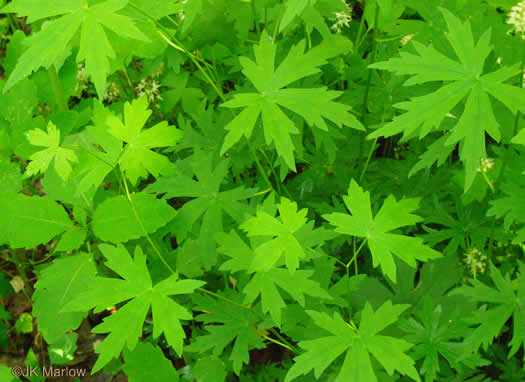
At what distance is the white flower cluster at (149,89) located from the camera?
228cm

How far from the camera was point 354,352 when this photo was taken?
122 cm

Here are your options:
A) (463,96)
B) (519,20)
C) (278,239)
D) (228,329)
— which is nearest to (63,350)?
(228,329)

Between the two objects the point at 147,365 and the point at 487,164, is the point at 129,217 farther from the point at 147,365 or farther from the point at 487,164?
the point at 487,164

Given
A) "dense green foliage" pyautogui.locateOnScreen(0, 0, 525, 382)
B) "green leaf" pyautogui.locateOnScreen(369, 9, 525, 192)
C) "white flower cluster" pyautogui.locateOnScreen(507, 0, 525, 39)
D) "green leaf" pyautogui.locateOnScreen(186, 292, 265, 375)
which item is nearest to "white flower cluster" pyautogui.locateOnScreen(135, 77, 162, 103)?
"dense green foliage" pyautogui.locateOnScreen(0, 0, 525, 382)

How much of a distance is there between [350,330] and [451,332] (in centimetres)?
42

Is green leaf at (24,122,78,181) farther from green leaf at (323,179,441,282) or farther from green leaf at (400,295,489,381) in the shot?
green leaf at (400,295,489,381)

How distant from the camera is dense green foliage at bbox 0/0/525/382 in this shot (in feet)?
4.06

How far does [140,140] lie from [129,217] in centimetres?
29

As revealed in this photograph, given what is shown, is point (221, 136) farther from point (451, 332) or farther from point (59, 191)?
point (451, 332)

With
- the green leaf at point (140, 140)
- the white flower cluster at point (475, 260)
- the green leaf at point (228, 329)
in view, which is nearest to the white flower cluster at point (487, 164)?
the white flower cluster at point (475, 260)

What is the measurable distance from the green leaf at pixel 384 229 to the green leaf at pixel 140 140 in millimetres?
647

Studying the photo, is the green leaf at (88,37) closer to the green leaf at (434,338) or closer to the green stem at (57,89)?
the green stem at (57,89)

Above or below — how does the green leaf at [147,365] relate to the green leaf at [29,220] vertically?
below

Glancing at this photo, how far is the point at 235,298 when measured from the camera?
1.65 m
